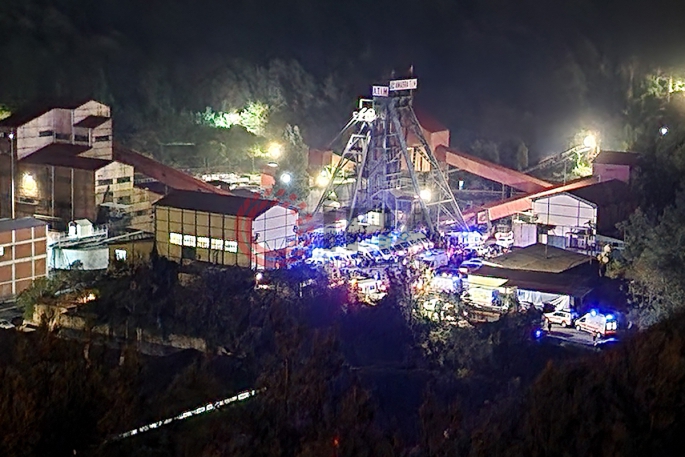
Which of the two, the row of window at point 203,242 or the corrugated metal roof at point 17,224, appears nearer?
the corrugated metal roof at point 17,224

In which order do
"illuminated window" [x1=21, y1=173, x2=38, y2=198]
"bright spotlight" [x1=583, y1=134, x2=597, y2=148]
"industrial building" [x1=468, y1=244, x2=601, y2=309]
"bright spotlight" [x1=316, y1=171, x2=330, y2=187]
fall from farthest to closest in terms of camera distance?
"bright spotlight" [x1=583, y1=134, x2=597, y2=148]
"bright spotlight" [x1=316, y1=171, x2=330, y2=187]
"illuminated window" [x1=21, y1=173, x2=38, y2=198]
"industrial building" [x1=468, y1=244, x2=601, y2=309]

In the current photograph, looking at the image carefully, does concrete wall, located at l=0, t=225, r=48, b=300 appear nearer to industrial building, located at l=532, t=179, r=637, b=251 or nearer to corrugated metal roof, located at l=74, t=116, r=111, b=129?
corrugated metal roof, located at l=74, t=116, r=111, b=129

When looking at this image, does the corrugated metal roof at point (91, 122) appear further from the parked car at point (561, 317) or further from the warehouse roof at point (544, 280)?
the parked car at point (561, 317)

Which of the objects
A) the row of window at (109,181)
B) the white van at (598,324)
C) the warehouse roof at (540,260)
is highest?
the row of window at (109,181)

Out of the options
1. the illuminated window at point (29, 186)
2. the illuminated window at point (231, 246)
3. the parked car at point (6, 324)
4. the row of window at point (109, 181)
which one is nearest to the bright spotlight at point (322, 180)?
the row of window at point (109, 181)

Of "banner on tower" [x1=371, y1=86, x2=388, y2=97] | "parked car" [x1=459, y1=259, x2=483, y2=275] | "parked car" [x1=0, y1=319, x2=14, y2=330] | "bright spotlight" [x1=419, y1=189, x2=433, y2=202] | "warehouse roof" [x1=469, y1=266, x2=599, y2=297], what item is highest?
"banner on tower" [x1=371, y1=86, x2=388, y2=97]

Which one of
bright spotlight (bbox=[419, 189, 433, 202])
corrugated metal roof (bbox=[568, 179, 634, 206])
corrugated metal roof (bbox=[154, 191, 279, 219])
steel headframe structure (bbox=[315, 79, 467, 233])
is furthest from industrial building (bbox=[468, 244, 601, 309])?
corrugated metal roof (bbox=[154, 191, 279, 219])
